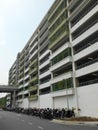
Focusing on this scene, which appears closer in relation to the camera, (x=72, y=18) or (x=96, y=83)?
(x=96, y=83)

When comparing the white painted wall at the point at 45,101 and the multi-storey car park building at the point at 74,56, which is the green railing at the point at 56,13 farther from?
the white painted wall at the point at 45,101

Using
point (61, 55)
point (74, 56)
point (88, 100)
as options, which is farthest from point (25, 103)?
point (88, 100)

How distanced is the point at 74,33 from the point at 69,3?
6733mm

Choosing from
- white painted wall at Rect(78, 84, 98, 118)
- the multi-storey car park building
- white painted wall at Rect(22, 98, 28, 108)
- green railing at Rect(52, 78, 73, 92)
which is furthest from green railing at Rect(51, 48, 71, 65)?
white painted wall at Rect(22, 98, 28, 108)

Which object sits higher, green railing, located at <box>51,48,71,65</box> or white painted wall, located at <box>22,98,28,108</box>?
green railing, located at <box>51,48,71,65</box>

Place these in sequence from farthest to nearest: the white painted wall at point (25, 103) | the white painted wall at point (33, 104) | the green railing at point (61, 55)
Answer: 1. the white painted wall at point (25, 103)
2. the white painted wall at point (33, 104)
3. the green railing at point (61, 55)

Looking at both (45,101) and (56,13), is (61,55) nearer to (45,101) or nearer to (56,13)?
(56,13)

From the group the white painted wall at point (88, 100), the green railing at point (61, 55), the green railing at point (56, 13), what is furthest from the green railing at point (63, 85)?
the green railing at point (56, 13)

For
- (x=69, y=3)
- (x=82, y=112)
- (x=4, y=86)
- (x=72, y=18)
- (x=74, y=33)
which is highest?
(x=69, y=3)

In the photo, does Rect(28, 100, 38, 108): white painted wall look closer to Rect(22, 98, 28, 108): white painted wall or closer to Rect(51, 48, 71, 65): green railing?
Rect(22, 98, 28, 108): white painted wall

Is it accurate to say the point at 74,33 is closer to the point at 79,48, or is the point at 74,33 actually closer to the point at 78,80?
the point at 79,48

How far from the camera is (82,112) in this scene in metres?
33.4

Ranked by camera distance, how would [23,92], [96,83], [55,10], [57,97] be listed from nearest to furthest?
[96,83], [57,97], [55,10], [23,92]

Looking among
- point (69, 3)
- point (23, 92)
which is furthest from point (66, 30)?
point (23, 92)
